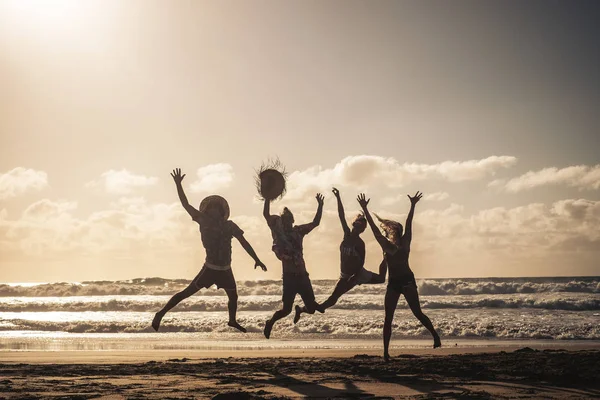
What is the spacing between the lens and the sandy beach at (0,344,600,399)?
28.9 ft

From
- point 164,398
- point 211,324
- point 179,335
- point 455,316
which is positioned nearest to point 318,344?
point 179,335

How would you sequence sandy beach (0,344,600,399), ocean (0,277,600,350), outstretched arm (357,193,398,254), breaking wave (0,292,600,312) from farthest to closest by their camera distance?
breaking wave (0,292,600,312)
ocean (0,277,600,350)
outstretched arm (357,193,398,254)
sandy beach (0,344,600,399)

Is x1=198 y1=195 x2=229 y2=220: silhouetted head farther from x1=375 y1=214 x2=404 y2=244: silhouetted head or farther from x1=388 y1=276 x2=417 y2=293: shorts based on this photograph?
x1=388 y1=276 x2=417 y2=293: shorts

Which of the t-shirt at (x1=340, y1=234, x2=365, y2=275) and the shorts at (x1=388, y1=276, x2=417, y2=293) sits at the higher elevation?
the t-shirt at (x1=340, y1=234, x2=365, y2=275)

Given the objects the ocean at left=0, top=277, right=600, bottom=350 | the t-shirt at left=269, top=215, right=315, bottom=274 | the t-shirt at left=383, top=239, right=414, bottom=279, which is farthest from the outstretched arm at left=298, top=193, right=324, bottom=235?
the ocean at left=0, top=277, right=600, bottom=350

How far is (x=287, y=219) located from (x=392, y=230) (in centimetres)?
186

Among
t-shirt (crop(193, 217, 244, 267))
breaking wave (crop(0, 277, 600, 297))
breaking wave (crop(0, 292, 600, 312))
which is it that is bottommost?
breaking wave (crop(0, 292, 600, 312))

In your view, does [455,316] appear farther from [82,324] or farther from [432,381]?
[432,381]

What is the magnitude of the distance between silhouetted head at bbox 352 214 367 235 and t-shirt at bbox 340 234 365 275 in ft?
0.42

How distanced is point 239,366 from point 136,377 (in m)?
2.12

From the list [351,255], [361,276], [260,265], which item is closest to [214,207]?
[260,265]

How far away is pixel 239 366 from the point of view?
12.2 m

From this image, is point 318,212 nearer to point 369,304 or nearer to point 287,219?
point 287,219

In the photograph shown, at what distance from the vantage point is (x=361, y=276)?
39.8 feet
